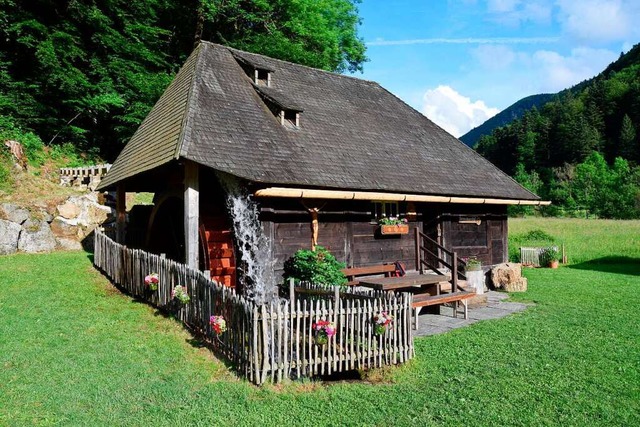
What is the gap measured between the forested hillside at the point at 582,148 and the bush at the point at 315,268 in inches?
1820

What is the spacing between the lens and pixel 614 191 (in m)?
47.8

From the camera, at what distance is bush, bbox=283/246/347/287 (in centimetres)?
985

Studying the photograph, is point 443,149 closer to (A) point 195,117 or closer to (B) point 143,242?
(A) point 195,117

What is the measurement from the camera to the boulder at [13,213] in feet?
47.0

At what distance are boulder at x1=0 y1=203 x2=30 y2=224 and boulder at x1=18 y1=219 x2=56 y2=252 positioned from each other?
0.60 feet

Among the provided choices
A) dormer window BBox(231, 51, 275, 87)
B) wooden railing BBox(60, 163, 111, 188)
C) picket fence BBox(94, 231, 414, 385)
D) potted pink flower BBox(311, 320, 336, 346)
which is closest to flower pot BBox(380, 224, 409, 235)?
picket fence BBox(94, 231, 414, 385)

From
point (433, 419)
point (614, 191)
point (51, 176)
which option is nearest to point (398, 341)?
point (433, 419)

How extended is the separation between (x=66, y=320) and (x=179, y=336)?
2317 millimetres

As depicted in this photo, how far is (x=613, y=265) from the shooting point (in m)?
21.8

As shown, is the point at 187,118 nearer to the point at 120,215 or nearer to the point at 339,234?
the point at 339,234

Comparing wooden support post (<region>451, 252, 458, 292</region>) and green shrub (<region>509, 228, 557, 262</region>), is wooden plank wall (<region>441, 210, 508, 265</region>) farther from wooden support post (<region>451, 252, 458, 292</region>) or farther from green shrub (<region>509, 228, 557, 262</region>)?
green shrub (<region>509, 228, 557, 262</region>)

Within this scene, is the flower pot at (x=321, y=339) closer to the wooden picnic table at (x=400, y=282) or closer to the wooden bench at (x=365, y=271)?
the wooden picnic table at (x=400, y=282)

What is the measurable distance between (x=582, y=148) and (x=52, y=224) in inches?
2616

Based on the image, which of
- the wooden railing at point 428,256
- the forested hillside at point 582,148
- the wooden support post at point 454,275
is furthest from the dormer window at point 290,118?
the forested hillside at point 582,148
